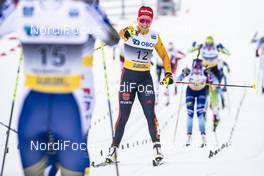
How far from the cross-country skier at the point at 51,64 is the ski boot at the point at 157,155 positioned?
0.98 metres

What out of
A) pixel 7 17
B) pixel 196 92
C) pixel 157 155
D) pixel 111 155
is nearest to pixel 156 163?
pixel 157 155

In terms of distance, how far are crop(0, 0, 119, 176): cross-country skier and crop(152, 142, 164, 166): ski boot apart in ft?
3.21

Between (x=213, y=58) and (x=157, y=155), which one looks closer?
(x=157, y=155)

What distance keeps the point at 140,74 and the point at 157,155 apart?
69 cm

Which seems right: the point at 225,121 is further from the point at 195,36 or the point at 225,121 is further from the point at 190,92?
the point at 195,36

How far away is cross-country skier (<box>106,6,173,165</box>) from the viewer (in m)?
3.20

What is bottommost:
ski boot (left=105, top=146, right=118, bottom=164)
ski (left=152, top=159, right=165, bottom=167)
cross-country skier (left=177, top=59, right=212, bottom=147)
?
ski (left=152, top=159, right=165, bottom=167)

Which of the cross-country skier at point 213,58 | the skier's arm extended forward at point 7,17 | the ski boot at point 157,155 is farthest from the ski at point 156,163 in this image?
the skier's arm extended forward at point 7,17

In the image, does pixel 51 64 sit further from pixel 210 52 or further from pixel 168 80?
pixel 210 52

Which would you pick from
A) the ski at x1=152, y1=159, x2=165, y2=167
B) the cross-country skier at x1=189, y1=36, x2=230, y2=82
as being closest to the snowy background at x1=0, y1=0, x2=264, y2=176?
the ski at x1=152, y1=159, x2=165, y2=167

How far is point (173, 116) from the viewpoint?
489 cm

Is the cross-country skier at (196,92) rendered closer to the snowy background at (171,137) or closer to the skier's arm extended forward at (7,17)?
the snowy background at (171,137)

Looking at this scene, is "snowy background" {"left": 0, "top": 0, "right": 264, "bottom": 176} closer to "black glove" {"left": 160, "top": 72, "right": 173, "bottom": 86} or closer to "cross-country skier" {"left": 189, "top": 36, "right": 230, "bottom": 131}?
"cross-country skier" {"left": 189, "top": 36, "right": 230, "bottom": 131}

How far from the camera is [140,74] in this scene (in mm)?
3311
